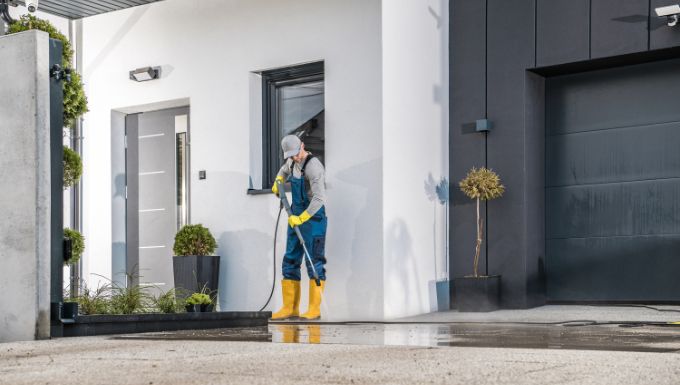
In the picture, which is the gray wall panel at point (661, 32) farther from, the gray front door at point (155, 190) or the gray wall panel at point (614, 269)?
the gray front door at point (155, 190)

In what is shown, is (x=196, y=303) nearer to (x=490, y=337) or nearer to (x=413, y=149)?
(x=490, y=337)

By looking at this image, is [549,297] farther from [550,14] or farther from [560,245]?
[550,14]

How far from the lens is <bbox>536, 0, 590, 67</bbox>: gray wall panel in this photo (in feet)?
29.6

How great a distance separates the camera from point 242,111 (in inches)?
395

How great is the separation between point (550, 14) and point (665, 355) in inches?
243

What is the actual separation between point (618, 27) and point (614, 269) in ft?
7.80

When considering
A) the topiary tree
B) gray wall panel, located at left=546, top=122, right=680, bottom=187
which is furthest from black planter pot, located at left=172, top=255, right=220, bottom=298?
gray wall panel, located at left=546, top=122, right=680, bottom=187

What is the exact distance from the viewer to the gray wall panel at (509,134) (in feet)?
30.3

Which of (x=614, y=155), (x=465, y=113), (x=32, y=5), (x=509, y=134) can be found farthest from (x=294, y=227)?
(x=614, y=155)

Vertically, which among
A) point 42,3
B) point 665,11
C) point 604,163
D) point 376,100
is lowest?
point 604,163

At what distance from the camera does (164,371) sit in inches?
129

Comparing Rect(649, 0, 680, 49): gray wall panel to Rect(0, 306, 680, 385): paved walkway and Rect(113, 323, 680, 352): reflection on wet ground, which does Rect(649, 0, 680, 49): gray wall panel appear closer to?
Rect(113, 323, 680, 352): reflection on wet ground

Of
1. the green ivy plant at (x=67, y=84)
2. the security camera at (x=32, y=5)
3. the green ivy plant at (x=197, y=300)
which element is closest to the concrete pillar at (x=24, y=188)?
the green ivy plant at (x=67, y=84)

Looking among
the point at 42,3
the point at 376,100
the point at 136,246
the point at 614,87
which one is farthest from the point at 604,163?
the point at 42,3
